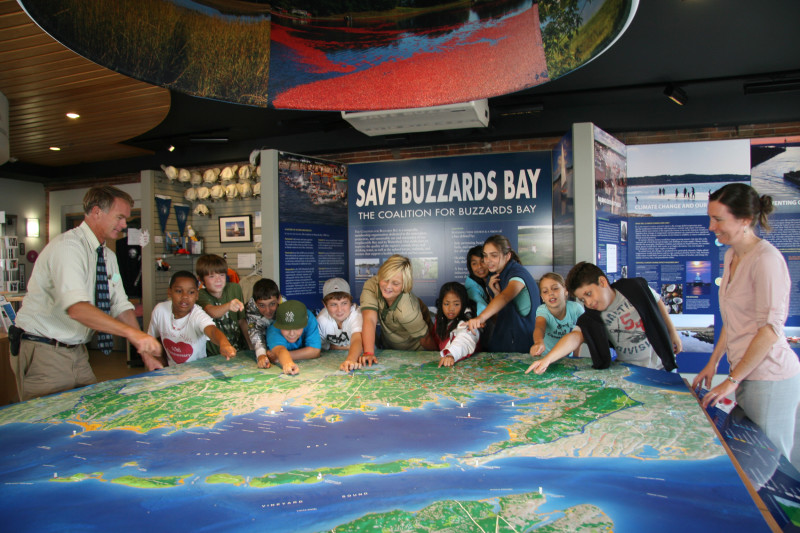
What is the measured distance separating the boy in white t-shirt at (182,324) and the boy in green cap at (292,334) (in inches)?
19.8

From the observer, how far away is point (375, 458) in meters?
1.29

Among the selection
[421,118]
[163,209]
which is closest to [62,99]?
[163,209]

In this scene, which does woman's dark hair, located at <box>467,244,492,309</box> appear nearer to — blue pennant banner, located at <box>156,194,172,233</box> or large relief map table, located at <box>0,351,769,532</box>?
large relief map table, located at <box>0,351,769,532</box>

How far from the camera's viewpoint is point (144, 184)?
6375mm

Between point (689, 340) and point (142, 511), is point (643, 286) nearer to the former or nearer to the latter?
point (142, 511)

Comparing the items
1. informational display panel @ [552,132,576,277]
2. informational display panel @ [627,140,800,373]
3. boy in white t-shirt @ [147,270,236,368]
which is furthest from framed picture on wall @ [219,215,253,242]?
informational display panel @ [627,140,800,373]

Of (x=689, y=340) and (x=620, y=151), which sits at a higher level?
(x=620, y=151)

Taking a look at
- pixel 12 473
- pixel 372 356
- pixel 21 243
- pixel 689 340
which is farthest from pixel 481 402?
pixel 21 243

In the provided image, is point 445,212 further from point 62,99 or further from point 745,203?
point 62,99

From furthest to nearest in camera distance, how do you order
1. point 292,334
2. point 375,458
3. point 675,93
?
point 675,93
point 292,334
point 375,458

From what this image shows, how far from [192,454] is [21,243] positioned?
8.61 meters

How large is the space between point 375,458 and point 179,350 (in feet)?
7.07

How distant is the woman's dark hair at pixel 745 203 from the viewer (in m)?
2.05

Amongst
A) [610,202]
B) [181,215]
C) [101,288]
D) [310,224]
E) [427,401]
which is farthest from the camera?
[181,215]
